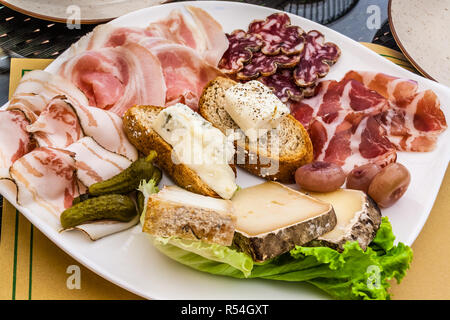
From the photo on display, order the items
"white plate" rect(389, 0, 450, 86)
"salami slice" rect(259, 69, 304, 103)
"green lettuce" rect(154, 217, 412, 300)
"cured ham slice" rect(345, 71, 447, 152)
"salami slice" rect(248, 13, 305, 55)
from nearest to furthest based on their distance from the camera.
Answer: "green lettuce" rect(154, 217, 412, 300), "cured ham slice" rect(345, 71, 447, 152), "salami slice" rect(259, 69, 304, 103), "salami slice" rect(248, 13, 305, 55), "white plate" rect(389, 0, 450, 86)

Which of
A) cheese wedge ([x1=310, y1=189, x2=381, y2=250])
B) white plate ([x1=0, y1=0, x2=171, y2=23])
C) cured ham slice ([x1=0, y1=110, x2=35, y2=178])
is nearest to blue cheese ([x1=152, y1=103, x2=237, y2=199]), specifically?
cheese wedge ([x1=310, y1=189, x2=381, y2=250])

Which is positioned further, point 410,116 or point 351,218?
point 410,116

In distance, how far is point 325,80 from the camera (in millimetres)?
2734

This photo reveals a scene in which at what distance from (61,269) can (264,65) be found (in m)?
1.41

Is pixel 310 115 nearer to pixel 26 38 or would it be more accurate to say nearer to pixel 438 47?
pixel 438 47

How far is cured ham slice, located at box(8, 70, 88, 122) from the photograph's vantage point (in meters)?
2.38

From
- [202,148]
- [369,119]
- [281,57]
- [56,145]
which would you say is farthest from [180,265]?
[281,57]

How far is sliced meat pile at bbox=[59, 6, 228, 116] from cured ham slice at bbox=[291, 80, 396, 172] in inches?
21.7

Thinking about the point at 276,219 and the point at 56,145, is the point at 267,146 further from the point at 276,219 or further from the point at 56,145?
the point at 56,145

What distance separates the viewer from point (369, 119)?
99.4 inches

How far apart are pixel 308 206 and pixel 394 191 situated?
391 mm

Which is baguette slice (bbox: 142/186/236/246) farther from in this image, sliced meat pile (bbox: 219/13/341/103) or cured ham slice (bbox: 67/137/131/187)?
sliced meat pile (bbox: 219/13/341/103)
